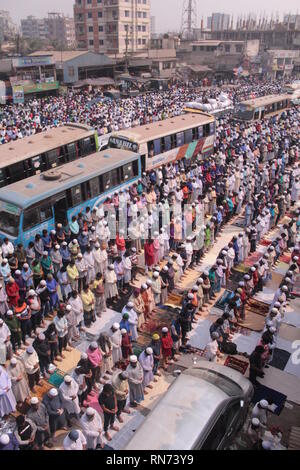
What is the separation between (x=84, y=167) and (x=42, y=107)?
19800 mm

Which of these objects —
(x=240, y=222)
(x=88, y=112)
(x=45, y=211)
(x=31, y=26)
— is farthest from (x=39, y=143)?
(x=31, y=26)

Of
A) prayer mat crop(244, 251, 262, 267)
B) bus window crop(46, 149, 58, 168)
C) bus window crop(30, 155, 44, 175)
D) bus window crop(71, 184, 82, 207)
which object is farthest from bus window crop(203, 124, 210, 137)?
bus window crop(71, 184, 82, 207)

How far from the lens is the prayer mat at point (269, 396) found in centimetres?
711

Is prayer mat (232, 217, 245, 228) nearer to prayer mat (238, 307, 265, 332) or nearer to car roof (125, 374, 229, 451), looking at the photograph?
prayer mat (238, 307, 265, 332)

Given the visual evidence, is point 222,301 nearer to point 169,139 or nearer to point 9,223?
point 9,223

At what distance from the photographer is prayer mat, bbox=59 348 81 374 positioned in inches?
303

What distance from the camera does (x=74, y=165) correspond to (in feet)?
42.1

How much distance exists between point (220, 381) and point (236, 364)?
1997 mm

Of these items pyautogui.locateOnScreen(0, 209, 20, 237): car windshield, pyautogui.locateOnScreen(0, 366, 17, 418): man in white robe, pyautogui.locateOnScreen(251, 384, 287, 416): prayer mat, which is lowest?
pyautogui.locateOnScreen(251, 384, 287, 416): prayer mat

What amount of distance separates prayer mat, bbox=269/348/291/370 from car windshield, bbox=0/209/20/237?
276 inches

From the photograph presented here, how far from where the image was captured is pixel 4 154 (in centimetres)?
1345

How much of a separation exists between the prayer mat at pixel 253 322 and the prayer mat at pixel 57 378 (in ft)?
13.9

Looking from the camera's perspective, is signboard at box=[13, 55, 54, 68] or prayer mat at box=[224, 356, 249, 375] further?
signboard at box=[13, 55, 54, 68]
